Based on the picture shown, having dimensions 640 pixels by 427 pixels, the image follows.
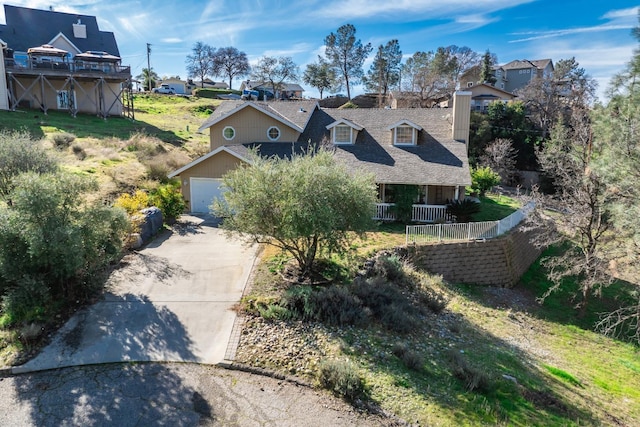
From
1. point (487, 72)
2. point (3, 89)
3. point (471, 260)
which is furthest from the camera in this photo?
point (487, 72)

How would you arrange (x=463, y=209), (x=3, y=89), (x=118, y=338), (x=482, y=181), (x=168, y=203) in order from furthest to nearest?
1. (x=3, y=89)
2. (x=482, y=181)
3. (x=463, y=209)
4. (x=168, y=203)
5. (x=118, y=338)

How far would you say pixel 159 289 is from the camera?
43.8 feet

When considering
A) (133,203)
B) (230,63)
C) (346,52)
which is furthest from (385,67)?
(133,203)

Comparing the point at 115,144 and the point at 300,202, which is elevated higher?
the point at 115,144

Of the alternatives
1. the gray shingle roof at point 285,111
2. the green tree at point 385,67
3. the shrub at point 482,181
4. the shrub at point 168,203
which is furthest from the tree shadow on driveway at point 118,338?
the green tree at point 385,67

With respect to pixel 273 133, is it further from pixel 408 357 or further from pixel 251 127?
pixel 408 357

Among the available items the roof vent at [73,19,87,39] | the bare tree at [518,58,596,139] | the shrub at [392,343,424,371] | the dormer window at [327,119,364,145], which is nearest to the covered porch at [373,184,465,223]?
the dormer window at [327,119,364,145]

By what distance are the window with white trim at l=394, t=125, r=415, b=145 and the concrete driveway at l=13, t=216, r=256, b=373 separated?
12740 millimetres

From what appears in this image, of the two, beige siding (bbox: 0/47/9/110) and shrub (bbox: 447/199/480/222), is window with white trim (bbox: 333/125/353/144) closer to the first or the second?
shrub (bbox: 447/199/480/222)

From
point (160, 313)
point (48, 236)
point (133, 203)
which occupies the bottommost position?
point (160, 313)

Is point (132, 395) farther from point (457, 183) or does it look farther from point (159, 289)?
point (457, 183)

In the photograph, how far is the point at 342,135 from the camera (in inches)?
1014

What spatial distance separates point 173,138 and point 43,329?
27683 mm

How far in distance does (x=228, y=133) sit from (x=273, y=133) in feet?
9.77
